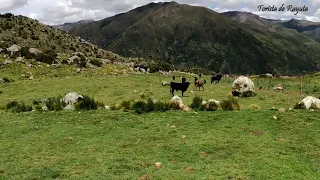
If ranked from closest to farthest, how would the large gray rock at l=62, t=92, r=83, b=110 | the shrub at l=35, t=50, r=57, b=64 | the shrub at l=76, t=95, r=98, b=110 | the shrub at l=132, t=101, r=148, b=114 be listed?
the shrub at l=132, t=101, r=148, b=114 < the shrub at l=76, t=95, r=98, b=110 < the large gray rock at l=62, t=92, r=83, b=110 < the shrub at l=35, t=50, r=57, b=64

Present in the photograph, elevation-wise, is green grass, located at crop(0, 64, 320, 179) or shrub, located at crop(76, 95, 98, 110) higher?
shrub, located at crop(76, 95, 98, 110)

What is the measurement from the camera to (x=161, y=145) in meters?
18.0

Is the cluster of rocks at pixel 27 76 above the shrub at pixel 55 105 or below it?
above

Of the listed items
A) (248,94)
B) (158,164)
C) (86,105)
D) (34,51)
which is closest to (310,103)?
(248,94)

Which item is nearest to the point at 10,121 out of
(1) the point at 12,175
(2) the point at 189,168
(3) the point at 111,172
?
(1) the point at 12,175

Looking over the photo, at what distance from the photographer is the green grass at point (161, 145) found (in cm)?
1458

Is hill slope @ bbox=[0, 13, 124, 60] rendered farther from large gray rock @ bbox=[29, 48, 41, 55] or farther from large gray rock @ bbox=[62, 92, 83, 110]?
large gray rock @ bbox=[62, 92, 83, 110]

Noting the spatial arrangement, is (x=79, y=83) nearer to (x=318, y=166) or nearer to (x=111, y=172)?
(x=111, y=172)

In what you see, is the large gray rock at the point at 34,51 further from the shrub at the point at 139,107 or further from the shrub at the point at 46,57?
the shrub at the point at 139,107

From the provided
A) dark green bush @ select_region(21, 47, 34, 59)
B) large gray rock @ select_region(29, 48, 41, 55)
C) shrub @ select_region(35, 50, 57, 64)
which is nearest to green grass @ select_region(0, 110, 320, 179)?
shrub @ select_region(35, 50, 57, 64)

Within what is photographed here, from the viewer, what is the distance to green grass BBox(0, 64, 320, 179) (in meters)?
14.6

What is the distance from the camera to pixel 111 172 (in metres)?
14.6

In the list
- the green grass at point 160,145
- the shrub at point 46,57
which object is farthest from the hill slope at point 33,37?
the green grass at point 160,145

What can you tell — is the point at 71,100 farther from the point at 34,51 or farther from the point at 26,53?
the point at 34,51
